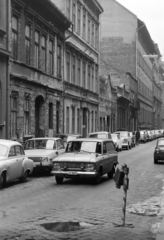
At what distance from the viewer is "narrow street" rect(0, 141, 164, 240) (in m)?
8.30

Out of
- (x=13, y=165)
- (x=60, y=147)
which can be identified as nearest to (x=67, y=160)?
(x=13, y=165)

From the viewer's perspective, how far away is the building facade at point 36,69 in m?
26.5

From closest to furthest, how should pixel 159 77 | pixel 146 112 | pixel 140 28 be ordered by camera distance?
pixel 140 28 → pixel 146 112 → pixel 159 77

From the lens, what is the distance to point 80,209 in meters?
10.8

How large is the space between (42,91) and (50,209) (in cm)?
2058

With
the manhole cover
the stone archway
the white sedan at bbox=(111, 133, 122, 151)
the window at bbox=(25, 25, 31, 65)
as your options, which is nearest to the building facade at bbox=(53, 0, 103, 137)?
the white sedan at bbox=(111, 133, 122, 151)

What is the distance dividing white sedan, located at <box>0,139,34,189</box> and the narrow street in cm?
33

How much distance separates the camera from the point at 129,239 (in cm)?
783

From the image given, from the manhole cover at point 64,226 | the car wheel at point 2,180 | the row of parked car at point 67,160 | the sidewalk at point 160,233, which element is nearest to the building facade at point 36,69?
the row of parked car at point 67,160

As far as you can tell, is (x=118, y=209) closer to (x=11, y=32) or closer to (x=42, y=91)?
(x=11, y=32)

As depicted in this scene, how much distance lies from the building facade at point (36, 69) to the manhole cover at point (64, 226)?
54.9 ft

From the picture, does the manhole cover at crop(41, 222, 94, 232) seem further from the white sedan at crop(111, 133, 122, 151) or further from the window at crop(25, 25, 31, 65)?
the white sedan at crop(111, 133, 122, 151)

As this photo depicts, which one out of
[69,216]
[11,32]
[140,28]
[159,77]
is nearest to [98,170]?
[69,216]

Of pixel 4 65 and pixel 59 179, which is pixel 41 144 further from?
pixel 4 65
